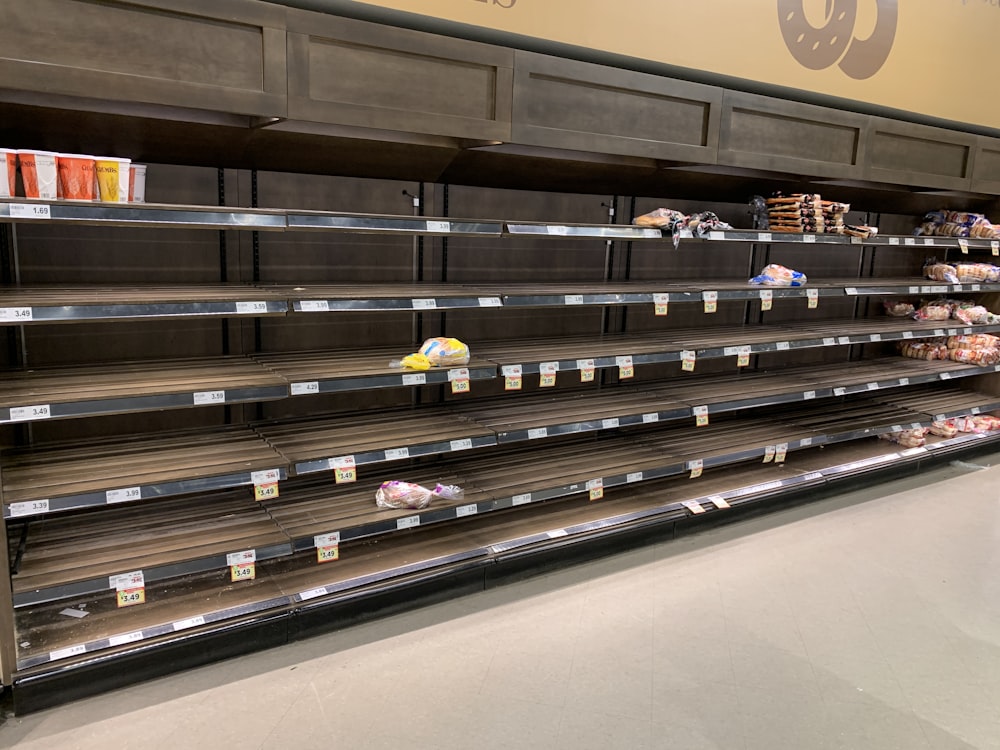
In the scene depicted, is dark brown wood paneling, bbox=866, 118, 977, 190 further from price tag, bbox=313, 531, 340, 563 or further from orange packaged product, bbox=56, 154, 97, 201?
orange packaged product, bbox=56, 154, 97, 201

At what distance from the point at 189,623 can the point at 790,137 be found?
3.54m

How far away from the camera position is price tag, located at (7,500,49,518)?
218 cm

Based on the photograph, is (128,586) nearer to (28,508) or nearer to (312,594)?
(28,508)

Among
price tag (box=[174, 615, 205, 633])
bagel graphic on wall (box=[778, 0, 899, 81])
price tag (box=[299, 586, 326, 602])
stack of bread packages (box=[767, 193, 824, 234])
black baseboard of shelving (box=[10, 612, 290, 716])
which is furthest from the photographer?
stack of bread packages (box=[767, 193, 824, 234])

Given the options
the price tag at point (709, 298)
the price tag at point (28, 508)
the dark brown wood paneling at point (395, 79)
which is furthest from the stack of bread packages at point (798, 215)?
the price tag at point (28, 508)

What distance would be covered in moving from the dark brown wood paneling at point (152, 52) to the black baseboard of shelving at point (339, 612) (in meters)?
1.73

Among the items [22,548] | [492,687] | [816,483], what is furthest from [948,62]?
[22,548]

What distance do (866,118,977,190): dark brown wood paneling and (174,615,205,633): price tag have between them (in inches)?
158

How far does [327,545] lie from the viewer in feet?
9.12

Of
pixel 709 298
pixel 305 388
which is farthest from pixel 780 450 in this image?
pixel 305 388

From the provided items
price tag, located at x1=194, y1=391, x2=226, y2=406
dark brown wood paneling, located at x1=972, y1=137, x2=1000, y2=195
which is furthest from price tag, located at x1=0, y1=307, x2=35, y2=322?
dark brown wood paneling, located at x1=972, y1=137, x2=1000, y2=195

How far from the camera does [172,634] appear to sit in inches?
97.1

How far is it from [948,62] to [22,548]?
5.46 metres

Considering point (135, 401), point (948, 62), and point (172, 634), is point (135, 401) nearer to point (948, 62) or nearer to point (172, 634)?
point (172, 634)
